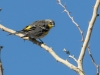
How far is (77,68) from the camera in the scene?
347 cm

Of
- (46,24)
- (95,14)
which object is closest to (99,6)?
(95,14)

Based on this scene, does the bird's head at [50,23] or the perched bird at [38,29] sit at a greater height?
the bird's head at [50,23]

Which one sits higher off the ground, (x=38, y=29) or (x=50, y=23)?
(x=50, y=23)

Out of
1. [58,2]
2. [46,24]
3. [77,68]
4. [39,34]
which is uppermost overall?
[46,24]

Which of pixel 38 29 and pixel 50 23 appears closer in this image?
pixel 38 29

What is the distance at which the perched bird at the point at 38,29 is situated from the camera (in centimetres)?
719

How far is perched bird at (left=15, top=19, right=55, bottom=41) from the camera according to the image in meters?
7.19

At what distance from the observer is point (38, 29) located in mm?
7547

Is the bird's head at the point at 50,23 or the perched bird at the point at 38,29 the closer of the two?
the perched bird at the point at 38,29

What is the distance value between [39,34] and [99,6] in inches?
150

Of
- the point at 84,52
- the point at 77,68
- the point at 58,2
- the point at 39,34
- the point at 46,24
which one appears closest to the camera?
the point at 77,68

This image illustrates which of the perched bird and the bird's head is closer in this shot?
the perched bird

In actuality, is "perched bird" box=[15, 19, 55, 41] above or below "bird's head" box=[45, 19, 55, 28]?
below

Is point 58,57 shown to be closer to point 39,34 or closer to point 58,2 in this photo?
point 58,2
